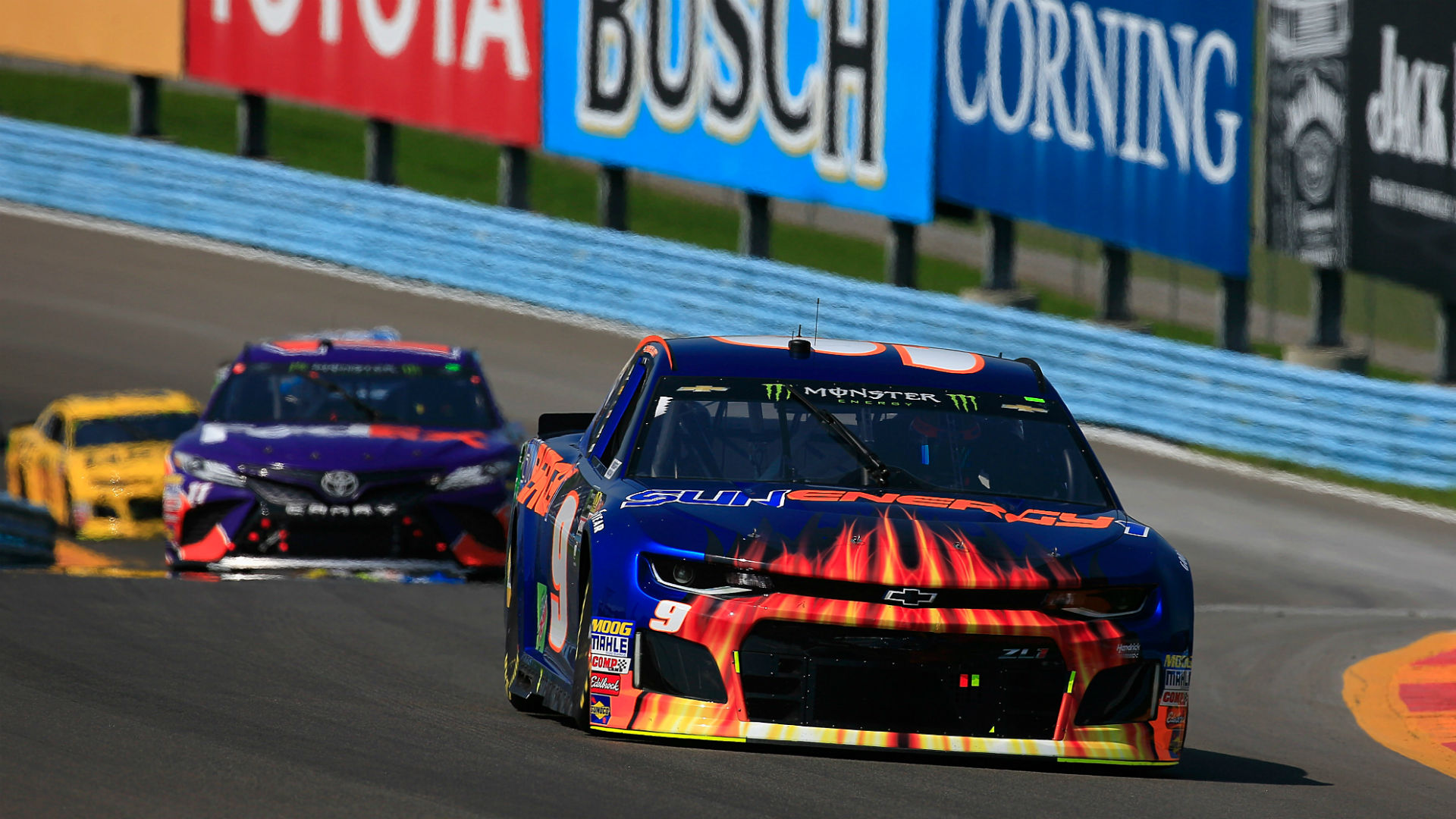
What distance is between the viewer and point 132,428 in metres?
17.3

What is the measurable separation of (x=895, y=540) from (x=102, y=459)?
11481mm

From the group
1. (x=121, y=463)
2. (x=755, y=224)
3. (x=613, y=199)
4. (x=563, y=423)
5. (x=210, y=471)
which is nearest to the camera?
(x=563, y=423)

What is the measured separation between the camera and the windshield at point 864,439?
706 centimetres

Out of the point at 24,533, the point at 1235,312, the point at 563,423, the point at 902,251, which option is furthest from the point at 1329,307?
the point at 563,423

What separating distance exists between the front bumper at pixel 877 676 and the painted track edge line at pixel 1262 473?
12397 mm

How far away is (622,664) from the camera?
641 cm

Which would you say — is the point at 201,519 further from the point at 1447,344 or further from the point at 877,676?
the point at 1447,344

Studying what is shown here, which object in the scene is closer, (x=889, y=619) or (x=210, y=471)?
(x=889, y=619)

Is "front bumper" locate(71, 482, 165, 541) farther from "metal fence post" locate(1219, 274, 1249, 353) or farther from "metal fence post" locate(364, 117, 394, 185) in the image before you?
"metal fence post" locate(364, 117, 394, 185)

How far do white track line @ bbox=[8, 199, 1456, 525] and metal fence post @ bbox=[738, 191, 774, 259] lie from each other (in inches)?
68.7

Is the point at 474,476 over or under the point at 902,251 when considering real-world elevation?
under

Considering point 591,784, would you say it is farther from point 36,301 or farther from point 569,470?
point 36,301

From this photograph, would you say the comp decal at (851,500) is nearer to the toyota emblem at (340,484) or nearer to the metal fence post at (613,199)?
the toyota emblem at (340,484)

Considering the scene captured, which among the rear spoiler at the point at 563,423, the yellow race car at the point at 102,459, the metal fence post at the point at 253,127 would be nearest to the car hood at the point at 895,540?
the rear spoiler at the point at 563,423
